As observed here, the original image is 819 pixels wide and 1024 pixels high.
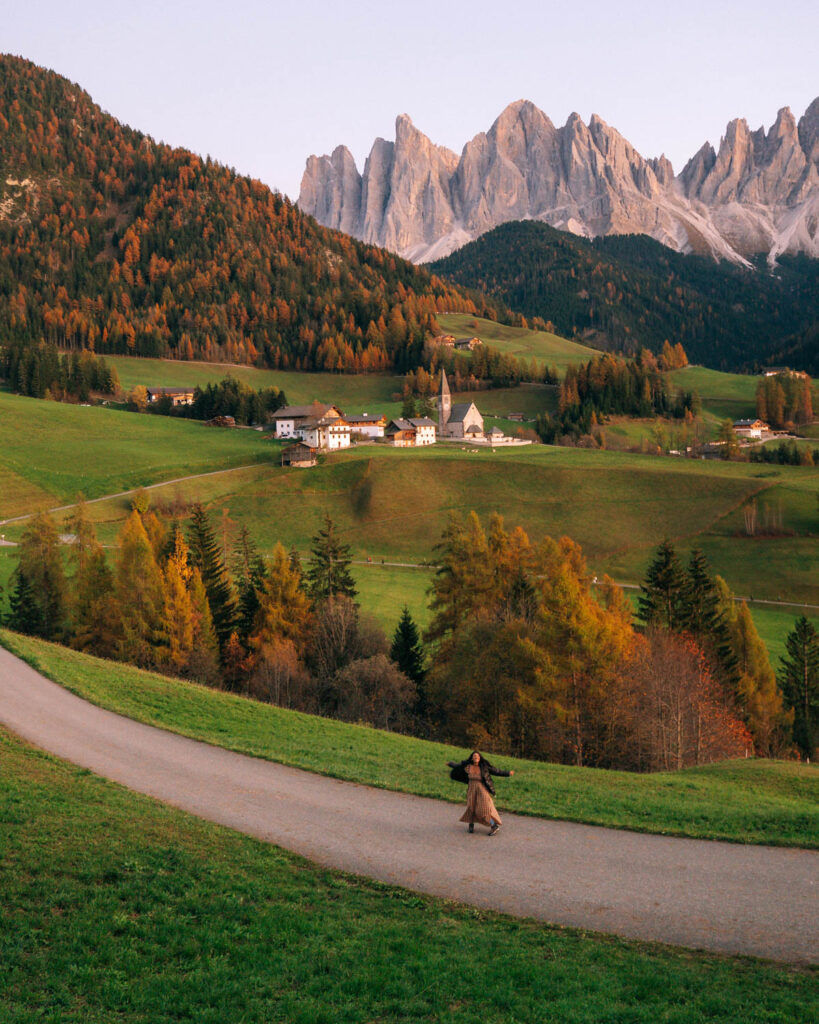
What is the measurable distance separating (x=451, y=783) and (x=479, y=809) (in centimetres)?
414

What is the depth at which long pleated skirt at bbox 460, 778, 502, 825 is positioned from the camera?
16.9 meters

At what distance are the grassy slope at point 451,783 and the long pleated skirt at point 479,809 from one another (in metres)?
1.79

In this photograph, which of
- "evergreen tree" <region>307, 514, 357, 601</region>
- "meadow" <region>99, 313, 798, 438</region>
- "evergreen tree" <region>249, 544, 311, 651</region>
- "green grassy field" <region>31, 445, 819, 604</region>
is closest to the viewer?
"evergreen tree" <region>249, 544, 311, 651</region>

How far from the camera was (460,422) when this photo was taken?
14150 cm

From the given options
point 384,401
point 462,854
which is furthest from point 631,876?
point 384,401

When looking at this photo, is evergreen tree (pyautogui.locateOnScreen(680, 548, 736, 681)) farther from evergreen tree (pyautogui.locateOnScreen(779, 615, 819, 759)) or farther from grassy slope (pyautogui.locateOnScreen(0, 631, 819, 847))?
grassy slope (pyautogui.locateOnScreen(0, 631, 819, 847))

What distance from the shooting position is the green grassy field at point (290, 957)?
30.9ft

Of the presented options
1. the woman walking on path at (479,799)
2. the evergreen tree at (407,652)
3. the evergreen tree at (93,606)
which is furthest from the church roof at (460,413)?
the woman walking on path at (479,799)

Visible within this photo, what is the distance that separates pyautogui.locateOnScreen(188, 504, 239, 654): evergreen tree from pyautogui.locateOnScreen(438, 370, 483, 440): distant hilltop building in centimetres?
8654

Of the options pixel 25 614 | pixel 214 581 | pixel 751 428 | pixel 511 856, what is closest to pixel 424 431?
pixel 751 428

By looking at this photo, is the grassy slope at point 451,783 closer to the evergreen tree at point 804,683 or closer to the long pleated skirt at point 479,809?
the long pleated skirt at point 479,809

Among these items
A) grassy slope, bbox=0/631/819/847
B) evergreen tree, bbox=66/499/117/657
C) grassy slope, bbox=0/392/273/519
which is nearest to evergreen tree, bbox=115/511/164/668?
evergreen tree, bbox=66/499/117/657

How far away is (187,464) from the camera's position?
372ft

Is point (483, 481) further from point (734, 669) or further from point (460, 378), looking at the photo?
point (460, 378)
